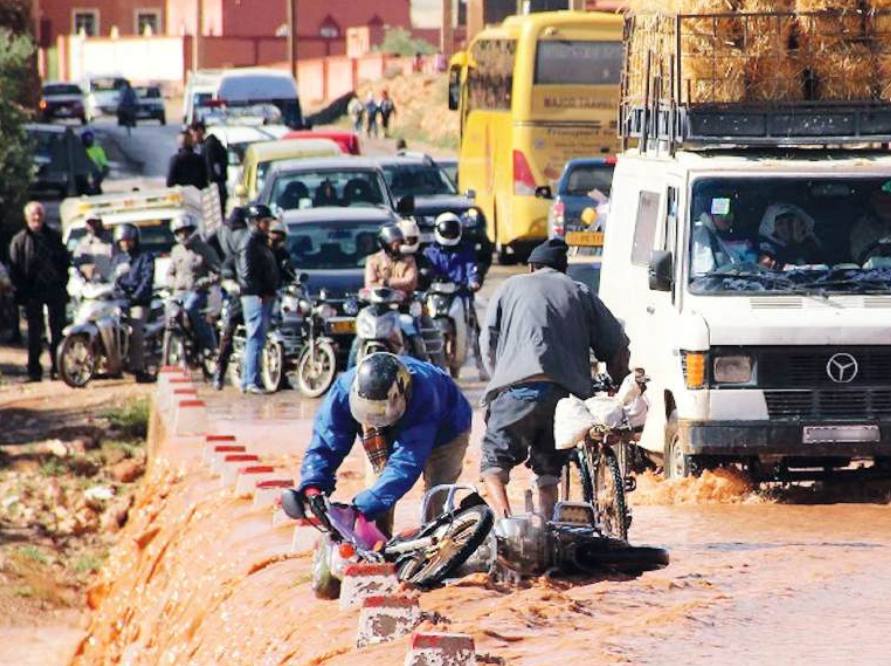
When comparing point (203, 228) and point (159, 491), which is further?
point (203, 228)

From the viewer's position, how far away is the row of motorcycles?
19.5 meters

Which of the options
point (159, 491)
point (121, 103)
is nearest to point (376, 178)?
point (159, 491)

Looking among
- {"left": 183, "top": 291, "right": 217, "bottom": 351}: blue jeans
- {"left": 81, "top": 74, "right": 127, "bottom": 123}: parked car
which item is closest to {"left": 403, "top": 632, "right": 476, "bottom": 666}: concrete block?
{"left": 183, "top": 291, "right": 217, "bottom": 351}: blue jeans

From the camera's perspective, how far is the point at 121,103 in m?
69.0

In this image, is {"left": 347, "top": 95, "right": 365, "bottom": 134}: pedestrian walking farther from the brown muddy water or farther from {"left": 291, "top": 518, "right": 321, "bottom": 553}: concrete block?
{"left": 291, "top": 518, "right": 321, "bottom": 553}: concrete block

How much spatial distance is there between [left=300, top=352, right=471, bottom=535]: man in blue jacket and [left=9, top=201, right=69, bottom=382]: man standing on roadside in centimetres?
1312

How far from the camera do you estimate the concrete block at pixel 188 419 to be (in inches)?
738

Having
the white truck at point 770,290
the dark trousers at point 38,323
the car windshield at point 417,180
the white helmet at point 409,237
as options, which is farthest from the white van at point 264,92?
the white truck at point 770,290

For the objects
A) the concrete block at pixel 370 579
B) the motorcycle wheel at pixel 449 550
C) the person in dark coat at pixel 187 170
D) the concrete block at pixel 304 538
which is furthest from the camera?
the person in dark coat at pixel 187 170

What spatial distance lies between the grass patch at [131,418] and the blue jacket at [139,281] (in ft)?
3.25

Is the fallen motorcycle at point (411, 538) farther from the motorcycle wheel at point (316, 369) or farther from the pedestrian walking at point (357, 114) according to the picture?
the pedestrian walking at point (357, 114)

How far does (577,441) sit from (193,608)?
4304mm

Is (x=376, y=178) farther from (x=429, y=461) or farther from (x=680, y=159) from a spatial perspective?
(x=429, y=461)

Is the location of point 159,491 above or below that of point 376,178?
below
